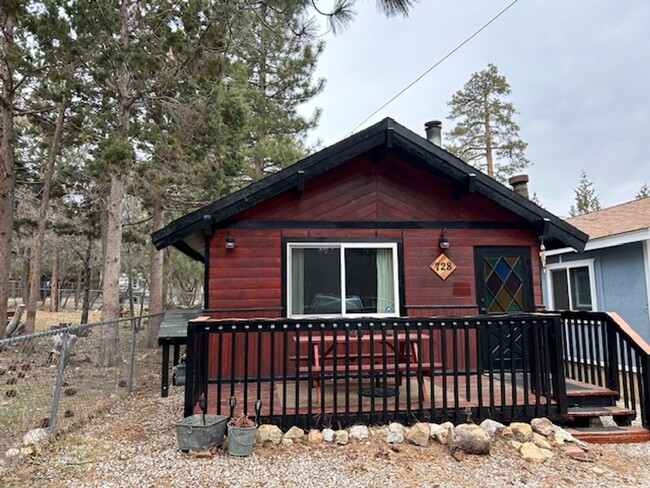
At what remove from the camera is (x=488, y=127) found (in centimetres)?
1875

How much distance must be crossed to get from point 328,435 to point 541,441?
1912 mm

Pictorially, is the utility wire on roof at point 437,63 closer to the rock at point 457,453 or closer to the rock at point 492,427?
the rock at point 492,427

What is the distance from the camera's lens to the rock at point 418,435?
3.75 metres

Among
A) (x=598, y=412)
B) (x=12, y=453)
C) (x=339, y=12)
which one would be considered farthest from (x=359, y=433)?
(x=339, y=12)

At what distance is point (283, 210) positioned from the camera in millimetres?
5820

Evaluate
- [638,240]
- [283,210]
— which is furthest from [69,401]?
[638,240]

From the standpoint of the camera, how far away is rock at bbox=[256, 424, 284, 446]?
12.3 feet

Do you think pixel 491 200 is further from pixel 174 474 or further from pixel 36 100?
pixel 36 100

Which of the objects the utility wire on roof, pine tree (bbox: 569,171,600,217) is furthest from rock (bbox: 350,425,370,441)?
pine tree (bbox: 569,171,600,217)

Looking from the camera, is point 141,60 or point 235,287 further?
point 141,60

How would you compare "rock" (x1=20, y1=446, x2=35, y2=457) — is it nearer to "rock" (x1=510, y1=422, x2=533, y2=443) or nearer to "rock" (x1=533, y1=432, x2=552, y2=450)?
"rock" (x1=510, y1=422, x2=533, y2=443)

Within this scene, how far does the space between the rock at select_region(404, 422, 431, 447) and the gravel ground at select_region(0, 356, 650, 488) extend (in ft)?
0.21

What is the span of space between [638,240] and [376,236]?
4.57 m

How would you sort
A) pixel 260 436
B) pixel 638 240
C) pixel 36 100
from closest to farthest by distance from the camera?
pixel 260 436 < pixel 638 240 < pixel 36 100
